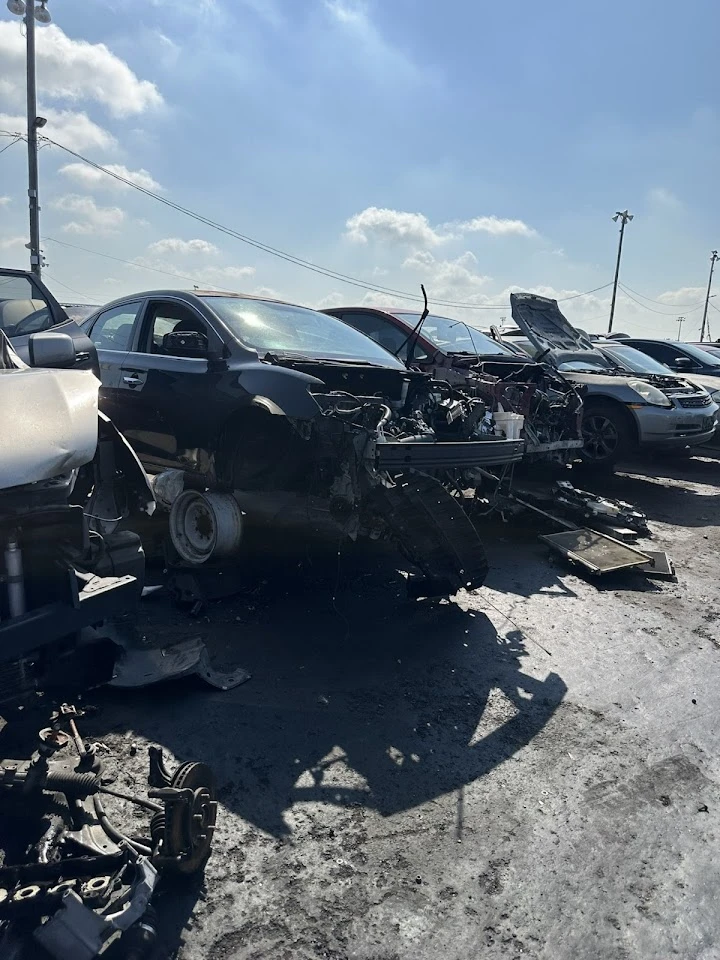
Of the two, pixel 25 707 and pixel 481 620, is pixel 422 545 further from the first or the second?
pixel 25 707

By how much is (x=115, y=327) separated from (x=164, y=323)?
0.74m

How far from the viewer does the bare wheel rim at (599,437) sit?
339 inches

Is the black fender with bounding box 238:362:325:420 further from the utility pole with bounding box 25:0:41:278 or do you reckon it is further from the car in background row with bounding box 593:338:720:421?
the utility pole with bounding box 25:0:41:278

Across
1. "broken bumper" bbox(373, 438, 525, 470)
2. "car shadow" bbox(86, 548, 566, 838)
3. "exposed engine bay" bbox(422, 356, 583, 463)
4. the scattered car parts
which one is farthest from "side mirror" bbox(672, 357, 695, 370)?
"car shadow" bbox(86, 548, 566, 838)

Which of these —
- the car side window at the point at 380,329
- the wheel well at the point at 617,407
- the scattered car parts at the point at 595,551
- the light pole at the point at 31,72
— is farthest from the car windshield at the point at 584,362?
the light pole at the point at 31,72

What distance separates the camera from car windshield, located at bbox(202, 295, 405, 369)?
4.95 metres

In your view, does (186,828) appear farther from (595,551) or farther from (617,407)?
(617,407)

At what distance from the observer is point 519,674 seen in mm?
3656

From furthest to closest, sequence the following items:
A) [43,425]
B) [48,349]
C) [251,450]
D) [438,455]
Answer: [251,450], [438,455], [48,349], [43,425]

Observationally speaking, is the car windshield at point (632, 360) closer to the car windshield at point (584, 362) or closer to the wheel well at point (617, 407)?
the car windshield at point (584, 362)

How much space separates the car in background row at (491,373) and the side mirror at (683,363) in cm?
550

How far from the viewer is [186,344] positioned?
4906 millimetres

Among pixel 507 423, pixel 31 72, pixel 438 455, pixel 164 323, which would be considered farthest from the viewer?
pixel 31 72

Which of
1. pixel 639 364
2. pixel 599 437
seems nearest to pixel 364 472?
pixel 599 437
